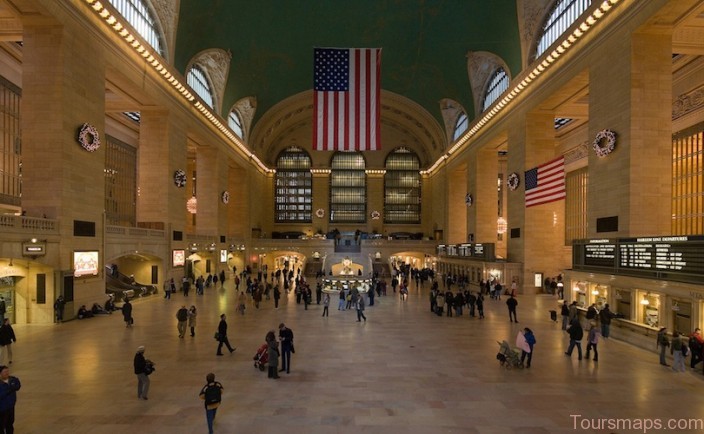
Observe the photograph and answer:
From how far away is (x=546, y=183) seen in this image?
20.2 m

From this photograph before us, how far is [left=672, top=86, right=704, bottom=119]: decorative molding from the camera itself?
19.8 metres

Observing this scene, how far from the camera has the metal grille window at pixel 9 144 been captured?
2081cm

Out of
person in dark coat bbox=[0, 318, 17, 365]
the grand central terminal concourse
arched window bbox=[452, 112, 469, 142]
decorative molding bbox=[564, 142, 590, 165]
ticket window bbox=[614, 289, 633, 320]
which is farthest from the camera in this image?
arched window bbox=[452, 112, 469, 142]

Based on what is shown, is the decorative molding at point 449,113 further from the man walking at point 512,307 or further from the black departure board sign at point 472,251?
the man walking at point 512,307

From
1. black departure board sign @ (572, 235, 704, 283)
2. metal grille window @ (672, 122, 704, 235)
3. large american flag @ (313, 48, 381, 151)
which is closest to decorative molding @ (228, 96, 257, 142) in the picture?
large american flag @ (313, 48, 381, 151)

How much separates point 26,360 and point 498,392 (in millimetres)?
10820

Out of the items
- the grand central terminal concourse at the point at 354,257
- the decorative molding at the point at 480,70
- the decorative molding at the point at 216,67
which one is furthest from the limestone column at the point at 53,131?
the decorative molding at the point at 480,70

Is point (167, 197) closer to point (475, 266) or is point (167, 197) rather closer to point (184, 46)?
point (184, 46)

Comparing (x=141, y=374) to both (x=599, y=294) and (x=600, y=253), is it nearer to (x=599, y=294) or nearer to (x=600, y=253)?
(x=599, y=294)

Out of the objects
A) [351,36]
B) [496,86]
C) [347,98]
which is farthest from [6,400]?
[496,86]

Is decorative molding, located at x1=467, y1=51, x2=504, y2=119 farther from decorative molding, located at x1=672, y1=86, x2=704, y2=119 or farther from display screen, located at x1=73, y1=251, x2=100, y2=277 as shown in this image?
display screen, located at x1=73, y1=251, x2=100, y2=277

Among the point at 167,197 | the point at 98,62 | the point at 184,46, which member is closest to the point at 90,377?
the point at 98,62

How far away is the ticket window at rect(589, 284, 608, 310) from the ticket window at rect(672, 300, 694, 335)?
3.02 meters

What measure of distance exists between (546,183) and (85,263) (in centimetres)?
2010
